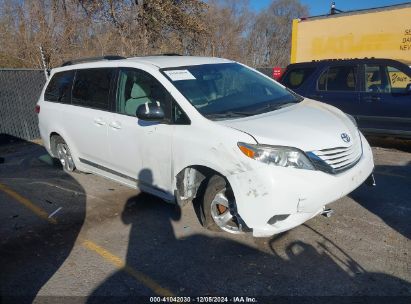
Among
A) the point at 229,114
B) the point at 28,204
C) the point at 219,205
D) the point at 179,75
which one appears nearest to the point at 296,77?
the point at 179,75

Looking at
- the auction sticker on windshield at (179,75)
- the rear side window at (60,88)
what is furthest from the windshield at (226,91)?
the rear side window at (60,88)

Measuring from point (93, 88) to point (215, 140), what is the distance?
2305 millimetres

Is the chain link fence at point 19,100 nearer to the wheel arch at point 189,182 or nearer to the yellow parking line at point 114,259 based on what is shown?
the yellow parking line at point 114,259

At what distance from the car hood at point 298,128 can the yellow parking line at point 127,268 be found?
1.46 meters

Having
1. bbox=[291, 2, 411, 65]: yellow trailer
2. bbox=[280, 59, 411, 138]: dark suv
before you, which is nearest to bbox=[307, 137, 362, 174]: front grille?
bbox=[280, 59, 411, 138]: dark suv

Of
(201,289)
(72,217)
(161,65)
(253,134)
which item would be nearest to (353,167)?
(253,134)

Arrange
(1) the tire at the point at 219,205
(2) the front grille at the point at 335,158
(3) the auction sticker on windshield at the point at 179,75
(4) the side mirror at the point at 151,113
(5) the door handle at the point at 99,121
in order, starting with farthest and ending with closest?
(5) the door handle at the point at 99,121 → (3) the auction sticker on windshield at the point at 179,75 → (4) the side mirror at the point at 151,113 → (1) the tire at the point at 219,205 → (2) the front grille at the point at 335,158

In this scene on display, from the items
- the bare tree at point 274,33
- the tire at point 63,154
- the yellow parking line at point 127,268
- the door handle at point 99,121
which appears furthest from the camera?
the bare tree at point 274,33

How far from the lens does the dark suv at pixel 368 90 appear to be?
672 cm

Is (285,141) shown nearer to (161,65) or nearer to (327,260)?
(327,260)

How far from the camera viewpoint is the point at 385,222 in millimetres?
3906

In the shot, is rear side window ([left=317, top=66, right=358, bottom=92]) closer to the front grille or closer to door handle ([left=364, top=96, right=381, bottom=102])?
door handle ([left=364, top=96, right=381, bottom=102])

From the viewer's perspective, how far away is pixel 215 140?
335 centimetres

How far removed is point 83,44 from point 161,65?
10923 mm
